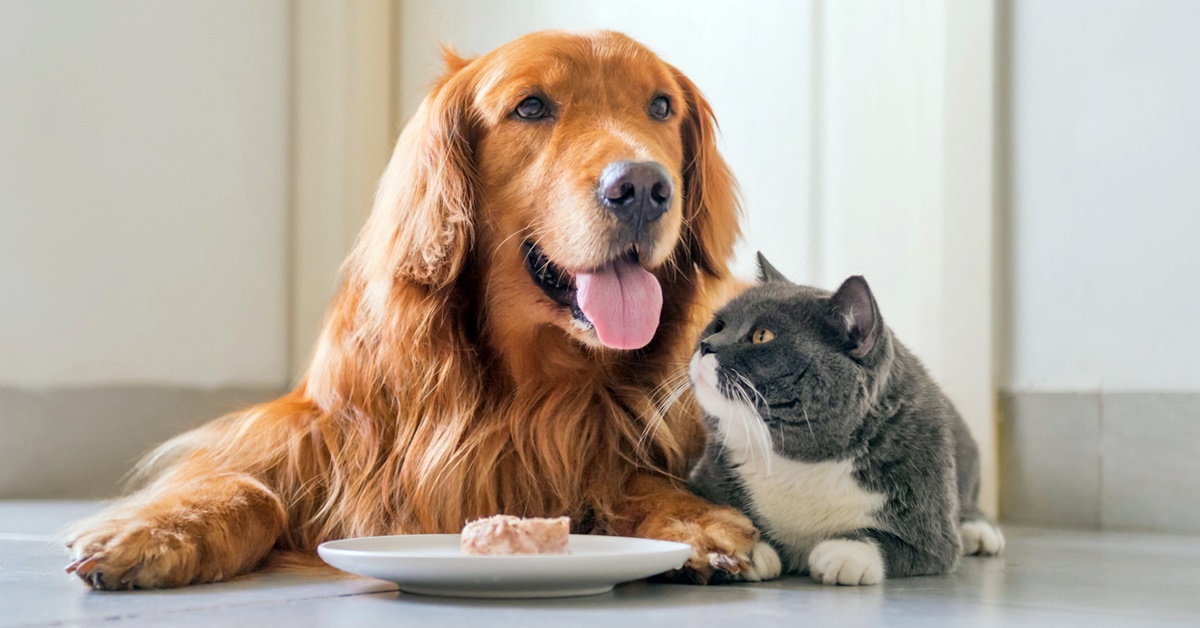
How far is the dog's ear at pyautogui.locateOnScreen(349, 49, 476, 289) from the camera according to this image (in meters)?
1.93

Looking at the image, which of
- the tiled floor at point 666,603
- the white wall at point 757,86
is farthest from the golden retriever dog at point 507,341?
the white wall at point 757,86

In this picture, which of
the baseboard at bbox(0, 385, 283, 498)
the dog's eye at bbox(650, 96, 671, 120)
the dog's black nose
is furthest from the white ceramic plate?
the baseboard at bbox(0, 385, 283, 498)

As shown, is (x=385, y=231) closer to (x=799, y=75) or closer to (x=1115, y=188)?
(x=799, y=75)

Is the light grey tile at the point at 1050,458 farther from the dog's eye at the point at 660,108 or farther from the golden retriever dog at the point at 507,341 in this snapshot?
the dog's eye at the point at 660,108

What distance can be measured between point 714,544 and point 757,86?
171cm

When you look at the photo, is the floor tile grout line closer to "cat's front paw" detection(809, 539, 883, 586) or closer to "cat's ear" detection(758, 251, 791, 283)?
"cat's front paw" detection(809, 539, 883, 586)

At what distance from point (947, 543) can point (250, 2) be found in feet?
9.20

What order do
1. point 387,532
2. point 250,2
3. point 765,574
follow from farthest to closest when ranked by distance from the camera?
point 250,2, point 387,532, point 765,574

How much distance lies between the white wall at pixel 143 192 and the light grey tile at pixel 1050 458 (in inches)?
87.8

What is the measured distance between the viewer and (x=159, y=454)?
2197 mm

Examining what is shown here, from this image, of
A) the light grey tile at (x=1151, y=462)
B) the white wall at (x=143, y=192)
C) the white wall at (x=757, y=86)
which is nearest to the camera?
the light grey tile at (x=1151, y=462)

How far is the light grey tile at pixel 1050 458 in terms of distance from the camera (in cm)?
263

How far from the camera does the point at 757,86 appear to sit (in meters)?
3.07

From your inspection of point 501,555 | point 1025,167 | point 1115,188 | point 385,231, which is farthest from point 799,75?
point 501,555
